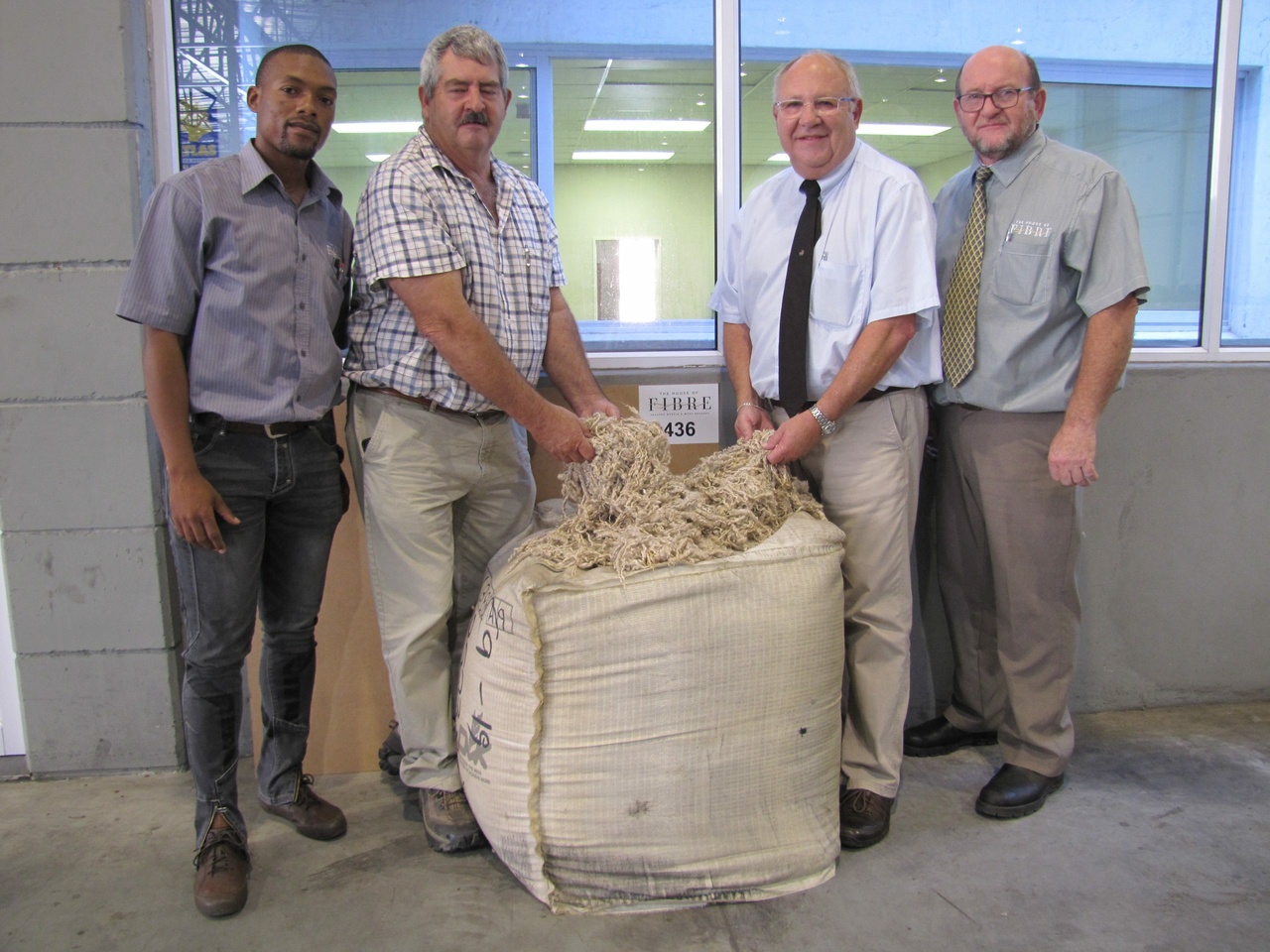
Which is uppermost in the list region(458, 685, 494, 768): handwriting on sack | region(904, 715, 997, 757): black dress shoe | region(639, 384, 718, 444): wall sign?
region(639, 384, 718, 444): wall sign

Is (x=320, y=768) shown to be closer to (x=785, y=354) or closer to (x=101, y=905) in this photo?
(x=101, y=905)

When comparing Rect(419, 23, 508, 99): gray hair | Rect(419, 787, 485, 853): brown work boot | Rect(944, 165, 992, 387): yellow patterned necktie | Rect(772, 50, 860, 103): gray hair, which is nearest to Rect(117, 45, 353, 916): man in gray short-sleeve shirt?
Rect(419, 23, 508, 99): gray hair

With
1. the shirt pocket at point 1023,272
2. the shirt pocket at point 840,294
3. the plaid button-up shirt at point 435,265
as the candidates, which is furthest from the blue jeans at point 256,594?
the shirt pocket at point 1023,272

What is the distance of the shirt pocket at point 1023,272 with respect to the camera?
2172 mm

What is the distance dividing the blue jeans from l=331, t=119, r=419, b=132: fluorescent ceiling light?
98 centimetres

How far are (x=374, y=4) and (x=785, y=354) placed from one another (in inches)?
60.0

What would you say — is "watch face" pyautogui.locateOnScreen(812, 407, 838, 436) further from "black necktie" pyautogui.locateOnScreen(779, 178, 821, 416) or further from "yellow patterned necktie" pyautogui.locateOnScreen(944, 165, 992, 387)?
"yellow patterned necktie" pyautogui.locateOnScreen(944, 165, 992, 387)

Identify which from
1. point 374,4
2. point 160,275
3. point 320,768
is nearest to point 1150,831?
point 320,768

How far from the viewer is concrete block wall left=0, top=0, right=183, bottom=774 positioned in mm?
2281

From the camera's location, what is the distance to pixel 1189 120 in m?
2.85

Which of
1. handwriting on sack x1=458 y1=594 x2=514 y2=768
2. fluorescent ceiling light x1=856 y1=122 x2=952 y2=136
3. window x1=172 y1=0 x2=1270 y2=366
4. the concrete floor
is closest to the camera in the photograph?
the concrete floor

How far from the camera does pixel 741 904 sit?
6.19 feet

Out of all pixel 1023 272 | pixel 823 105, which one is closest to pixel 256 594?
pixel 823 105

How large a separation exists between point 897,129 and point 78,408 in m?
2.47
